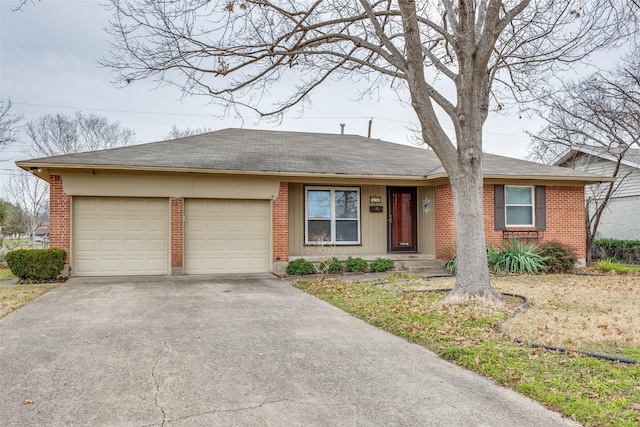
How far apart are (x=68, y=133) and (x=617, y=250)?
1071 inches

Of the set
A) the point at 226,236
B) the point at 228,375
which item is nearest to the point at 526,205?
the point at 226,236

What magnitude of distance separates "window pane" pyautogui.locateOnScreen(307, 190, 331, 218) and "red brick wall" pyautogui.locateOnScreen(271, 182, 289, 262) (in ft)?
3.78

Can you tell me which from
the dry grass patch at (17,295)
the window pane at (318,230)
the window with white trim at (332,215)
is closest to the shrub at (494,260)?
the window with white trim at (332,215)

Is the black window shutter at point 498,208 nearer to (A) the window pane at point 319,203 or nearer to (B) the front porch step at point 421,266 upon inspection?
(B) the front porch step at point 421,266

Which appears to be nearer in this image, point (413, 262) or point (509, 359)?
point (509, 359)

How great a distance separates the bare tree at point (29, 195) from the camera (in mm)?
24562

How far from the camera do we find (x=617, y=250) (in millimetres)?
16938

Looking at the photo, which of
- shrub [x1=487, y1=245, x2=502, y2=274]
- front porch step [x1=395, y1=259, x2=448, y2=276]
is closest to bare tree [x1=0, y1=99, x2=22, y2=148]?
front porch step [x1=395, y1=259, x2=448, y2=276]

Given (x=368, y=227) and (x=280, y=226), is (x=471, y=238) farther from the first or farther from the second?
(x=368, y=227)

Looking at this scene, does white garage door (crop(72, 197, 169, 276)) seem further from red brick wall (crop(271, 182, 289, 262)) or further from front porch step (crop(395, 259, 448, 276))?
front porch step (crop(395, 259, 448, 276))

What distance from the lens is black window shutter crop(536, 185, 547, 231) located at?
524 inches

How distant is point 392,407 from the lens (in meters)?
3.48

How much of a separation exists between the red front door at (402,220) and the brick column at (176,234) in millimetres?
6085

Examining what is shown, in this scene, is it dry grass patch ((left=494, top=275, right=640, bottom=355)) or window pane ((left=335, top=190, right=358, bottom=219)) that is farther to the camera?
window pane ((left=335, top=190, right=358, bottom=219))
